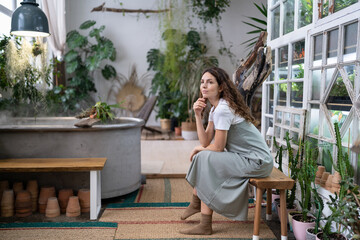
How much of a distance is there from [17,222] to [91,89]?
499 centimetres

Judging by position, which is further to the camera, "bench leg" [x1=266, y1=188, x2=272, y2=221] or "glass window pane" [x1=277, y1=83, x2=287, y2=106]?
"glass window pane" [x1=277, y1=83, x2=287, y2=106]

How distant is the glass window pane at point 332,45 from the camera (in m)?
2.33

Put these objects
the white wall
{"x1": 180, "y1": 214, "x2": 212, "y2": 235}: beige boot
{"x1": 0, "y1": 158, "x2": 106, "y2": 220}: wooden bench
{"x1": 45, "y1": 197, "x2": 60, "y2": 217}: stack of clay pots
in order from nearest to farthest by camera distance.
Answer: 1. {"x1": 180, "y1": 214, "x2": 212, "y2": 235}: beige boot
2. {"x1": 0, "y1": 158, "x2": 106, "y2": 220}: wooden bench
3. {"x1": 45, "y1": 197, "x2": 60, "y2": 217}: stack of clay pots
4. the white wall

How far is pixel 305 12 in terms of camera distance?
2777mm

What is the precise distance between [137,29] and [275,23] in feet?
15.4

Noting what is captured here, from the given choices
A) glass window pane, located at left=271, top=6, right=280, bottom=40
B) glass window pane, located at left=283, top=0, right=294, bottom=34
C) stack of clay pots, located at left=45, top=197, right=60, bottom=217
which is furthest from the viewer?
glass window pane, located at left=271, top=6, right=280, bottom=40

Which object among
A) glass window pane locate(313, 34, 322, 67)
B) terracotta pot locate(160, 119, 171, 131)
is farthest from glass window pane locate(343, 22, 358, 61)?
terracotta pot locate(160, 119, 171, 131)

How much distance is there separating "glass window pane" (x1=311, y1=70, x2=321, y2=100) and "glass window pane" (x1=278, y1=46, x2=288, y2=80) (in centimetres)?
51

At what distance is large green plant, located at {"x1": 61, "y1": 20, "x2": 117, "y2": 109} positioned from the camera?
7.11 metres

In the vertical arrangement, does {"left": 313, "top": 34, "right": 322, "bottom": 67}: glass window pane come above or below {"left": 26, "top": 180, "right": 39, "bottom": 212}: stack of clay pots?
above

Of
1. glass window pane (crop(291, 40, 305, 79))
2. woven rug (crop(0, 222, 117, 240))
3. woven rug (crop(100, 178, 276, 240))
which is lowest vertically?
woven rug (crop(0, 222, 117, 240))

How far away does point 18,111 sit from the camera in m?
3.27

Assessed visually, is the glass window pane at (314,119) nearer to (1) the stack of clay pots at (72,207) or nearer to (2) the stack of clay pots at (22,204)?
(1) the stack of clay pots at (72,207)

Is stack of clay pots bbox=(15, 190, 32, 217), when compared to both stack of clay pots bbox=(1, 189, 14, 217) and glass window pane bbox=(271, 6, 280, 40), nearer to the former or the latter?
stack of clay pots bbox=(1, 189, 14, 217)
